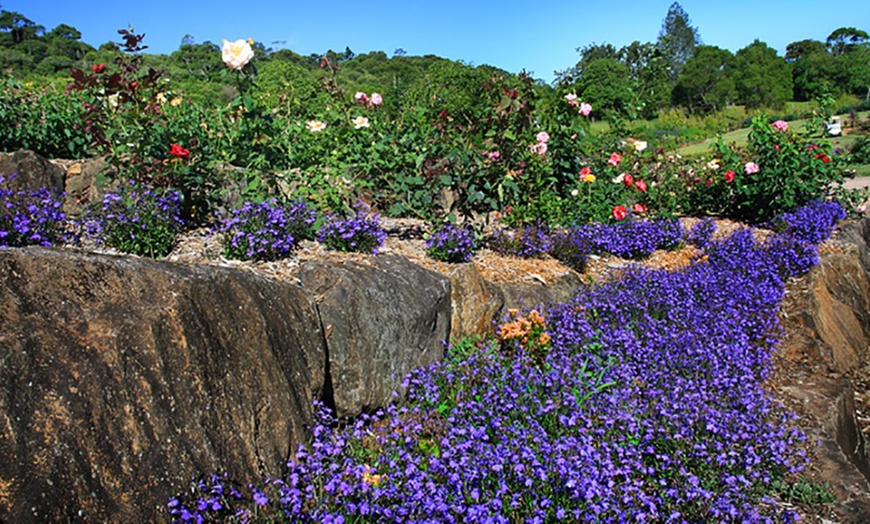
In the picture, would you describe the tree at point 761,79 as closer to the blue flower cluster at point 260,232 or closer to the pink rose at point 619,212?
the pink rose at point 619,212

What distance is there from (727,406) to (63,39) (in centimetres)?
2833

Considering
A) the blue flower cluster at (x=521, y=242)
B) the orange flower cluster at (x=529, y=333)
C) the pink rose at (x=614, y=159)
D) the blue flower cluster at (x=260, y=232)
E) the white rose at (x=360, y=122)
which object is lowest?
the orange flower cluster at (x=529, y=333)

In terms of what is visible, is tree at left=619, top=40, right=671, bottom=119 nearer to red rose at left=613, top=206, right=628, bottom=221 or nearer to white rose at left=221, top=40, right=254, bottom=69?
red rose at left=613, top=206, right=628, bottom=221

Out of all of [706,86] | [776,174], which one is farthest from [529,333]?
[706,86]

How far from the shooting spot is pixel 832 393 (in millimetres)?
4766

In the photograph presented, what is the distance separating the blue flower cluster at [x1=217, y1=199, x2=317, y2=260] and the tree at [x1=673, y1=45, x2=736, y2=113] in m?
34.0

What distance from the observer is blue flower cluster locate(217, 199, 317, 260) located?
4332 millimetres

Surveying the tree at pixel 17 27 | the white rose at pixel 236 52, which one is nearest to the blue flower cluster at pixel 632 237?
the white rose at pixel 236 52

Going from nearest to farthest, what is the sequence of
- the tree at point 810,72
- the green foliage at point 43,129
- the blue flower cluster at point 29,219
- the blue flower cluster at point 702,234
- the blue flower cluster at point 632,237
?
the blue flower cluster at point 29,219, the blue flower cluster at point 632,237, the blue flower cluster at point 702,234, the green foliage at point 43,129, the tree at point 810,72

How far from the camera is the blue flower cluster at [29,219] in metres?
3.83

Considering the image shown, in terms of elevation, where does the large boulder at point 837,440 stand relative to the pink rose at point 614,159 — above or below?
below

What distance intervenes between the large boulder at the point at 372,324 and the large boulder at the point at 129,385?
547 mm

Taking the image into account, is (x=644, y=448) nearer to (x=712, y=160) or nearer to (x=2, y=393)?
(x=2, y=393)

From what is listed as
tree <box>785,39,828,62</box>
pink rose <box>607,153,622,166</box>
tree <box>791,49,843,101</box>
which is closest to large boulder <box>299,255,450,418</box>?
pink rose <box>607,153,622,166</box>
